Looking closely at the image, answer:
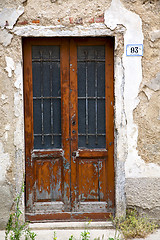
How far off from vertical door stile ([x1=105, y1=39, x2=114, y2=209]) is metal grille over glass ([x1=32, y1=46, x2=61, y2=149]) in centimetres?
62

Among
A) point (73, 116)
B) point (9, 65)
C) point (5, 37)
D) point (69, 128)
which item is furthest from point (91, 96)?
point (5, 37)

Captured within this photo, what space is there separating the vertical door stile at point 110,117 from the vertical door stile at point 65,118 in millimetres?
505

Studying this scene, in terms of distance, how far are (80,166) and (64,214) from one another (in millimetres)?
655

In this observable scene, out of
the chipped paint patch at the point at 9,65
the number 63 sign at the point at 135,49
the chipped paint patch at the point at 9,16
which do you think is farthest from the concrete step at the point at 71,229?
the chipped paint patch at the point at 9,16

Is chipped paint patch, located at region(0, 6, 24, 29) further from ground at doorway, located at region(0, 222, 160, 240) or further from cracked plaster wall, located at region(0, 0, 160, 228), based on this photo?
ground at doorway, located at region(0, 222, 160, 240)

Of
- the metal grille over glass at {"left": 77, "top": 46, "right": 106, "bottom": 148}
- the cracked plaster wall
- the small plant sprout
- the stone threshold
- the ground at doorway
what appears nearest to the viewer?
the small plant sprout

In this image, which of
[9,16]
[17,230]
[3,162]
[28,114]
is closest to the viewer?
[17,230]

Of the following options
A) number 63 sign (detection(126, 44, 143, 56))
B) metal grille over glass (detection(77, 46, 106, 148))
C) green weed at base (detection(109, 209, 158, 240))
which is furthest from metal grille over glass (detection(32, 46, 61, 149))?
green weed at base (detection(109, 209, 158, 240))

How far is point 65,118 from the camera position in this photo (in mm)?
3857

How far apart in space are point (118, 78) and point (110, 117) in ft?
1.69

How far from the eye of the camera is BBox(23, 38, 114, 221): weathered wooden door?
3.83 metres

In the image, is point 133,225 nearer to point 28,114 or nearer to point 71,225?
point 71,225

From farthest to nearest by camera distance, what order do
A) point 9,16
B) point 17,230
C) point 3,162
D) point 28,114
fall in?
point 28,114 → point 3,162 → point 9,16 → point 17,230

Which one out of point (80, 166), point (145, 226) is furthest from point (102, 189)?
→ point (145, 226)
